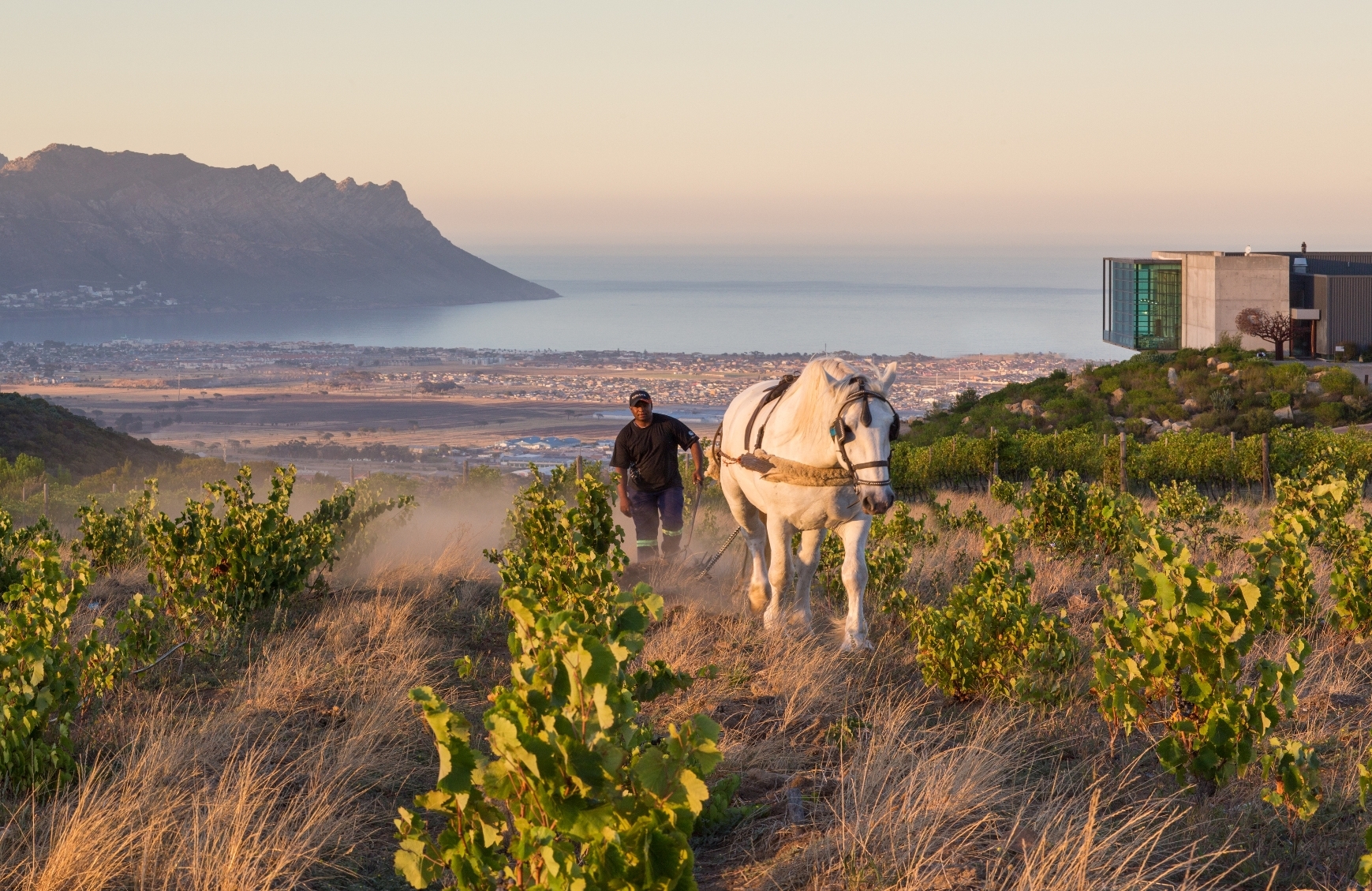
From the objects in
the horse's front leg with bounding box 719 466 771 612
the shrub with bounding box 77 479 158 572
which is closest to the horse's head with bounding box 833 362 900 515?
the horse's front leg with bounding box 719 466 771 612

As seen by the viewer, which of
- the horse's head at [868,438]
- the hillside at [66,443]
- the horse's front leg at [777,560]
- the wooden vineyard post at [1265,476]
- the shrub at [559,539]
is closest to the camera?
the shrub at [559,539]

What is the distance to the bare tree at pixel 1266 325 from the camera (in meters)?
57.3

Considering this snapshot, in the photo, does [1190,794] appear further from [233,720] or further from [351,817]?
[233,720]

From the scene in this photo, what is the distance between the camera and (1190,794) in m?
5.23

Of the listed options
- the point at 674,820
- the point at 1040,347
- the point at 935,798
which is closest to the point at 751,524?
the point at 935,798

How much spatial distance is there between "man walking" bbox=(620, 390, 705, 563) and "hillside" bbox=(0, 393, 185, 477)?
Result: 2753cm

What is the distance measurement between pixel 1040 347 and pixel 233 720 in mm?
176561

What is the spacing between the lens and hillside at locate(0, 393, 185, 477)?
122 feet

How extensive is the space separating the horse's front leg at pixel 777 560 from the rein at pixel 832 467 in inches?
15.3

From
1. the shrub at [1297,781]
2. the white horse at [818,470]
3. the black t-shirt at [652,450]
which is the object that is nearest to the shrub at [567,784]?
the shrub at [1297,781]

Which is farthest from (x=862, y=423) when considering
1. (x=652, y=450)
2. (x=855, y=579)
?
(x=652, y=450)

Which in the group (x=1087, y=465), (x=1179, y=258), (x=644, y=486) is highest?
(x=1179, y=258)

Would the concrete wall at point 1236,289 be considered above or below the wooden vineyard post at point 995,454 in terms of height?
above

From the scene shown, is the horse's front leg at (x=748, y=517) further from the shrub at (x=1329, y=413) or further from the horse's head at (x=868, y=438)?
the shrub at (x=1329, y=413)
